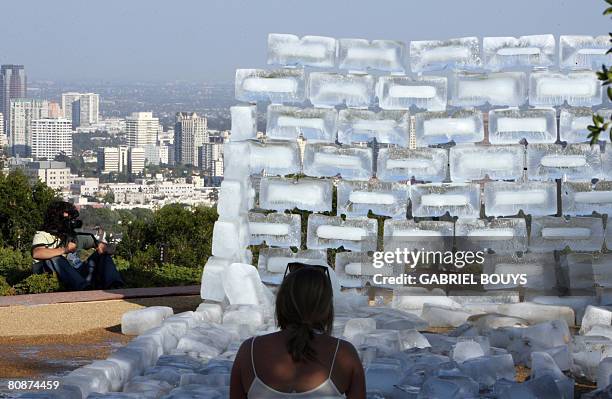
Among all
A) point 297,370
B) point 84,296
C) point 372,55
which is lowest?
point 84,296

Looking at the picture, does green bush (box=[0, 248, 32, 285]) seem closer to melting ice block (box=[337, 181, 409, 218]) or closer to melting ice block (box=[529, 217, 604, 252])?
melting ice block (box=[337, 181, 409, 218])

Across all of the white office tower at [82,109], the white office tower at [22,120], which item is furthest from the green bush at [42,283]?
the white office tower at [82,109]

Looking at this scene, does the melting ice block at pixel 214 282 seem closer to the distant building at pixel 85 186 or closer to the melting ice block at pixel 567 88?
the melting ice block at pixel 567 88

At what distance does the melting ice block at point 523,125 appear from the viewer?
36.6 ft

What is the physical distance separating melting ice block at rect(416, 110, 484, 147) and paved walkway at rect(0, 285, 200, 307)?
3051mm

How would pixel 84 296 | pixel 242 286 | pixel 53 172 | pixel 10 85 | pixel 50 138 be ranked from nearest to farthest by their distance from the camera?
pixel 242 286, pixel 84 296, pixel 53 172, pixel 50 138, pixel 10 85

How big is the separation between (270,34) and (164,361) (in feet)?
13.9

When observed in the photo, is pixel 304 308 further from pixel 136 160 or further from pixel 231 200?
pixel 136 160

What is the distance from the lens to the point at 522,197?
1116 centimetres

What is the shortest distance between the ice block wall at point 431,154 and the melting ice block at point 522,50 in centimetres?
1

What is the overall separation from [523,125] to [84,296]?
447cm

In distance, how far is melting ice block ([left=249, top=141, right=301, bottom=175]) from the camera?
36.9 feet

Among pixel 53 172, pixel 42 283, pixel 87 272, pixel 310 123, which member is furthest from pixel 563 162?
pixel 53 172

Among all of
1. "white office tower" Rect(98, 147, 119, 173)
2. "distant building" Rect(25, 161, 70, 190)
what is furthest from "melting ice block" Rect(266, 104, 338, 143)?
"white office tower" Rect(98, 147, 119, 173)
